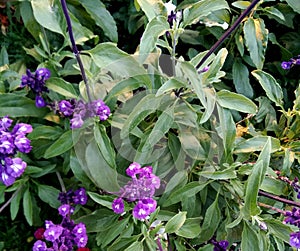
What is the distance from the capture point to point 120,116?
1.23 meters

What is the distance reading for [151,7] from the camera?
105 centimetres

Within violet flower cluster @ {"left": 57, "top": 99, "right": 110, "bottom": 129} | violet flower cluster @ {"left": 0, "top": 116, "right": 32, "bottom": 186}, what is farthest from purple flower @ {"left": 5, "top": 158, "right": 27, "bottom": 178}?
violet flower cluster @ {"left": 57, "top": 99, "right": 110, "bottom": 129}

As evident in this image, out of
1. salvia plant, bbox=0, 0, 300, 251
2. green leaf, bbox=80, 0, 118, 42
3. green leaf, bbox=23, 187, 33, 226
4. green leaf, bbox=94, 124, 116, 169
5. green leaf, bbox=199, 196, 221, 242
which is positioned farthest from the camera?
green leaf, bbox=80, 0, 118, 42

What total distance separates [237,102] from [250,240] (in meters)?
0.31

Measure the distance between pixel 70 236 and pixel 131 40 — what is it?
89 cm

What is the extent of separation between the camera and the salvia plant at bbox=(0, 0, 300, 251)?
3.32ft

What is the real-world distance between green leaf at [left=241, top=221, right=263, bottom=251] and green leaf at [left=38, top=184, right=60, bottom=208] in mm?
573

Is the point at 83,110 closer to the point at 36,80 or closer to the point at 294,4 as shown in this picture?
the point at 36,80

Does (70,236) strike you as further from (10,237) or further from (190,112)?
(10,237)

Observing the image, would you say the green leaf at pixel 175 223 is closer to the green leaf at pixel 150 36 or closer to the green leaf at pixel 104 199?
the green leaf at pixel 104 199

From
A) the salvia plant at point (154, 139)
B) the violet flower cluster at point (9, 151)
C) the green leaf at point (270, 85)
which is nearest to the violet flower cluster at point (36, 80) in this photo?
the salvia plant at point (154, 139)

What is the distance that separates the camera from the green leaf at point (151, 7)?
103 cm

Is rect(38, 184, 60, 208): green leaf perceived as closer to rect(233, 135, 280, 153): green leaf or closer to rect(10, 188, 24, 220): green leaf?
rect(10, 188, 24, 220): green leaf

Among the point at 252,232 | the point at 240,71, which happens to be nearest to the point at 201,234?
the point at 252,232
